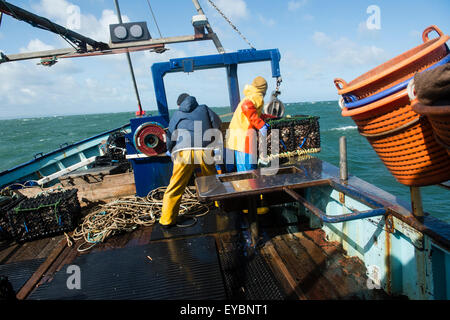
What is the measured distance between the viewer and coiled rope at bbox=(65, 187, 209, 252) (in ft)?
12.6

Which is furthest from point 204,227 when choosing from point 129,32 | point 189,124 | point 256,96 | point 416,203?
point 129,32

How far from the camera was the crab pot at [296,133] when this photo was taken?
148 inches

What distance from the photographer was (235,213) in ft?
13.9

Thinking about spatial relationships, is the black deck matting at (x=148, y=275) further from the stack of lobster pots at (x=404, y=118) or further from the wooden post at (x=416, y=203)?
the stack of lobster pots at (x=404, y=118)

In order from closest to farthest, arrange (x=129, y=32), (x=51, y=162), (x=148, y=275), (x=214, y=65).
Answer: (x=148, y=275)
(x=214, y=65)
(x=129, y=32)
(x=51, y=162)

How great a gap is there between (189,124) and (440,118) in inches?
112

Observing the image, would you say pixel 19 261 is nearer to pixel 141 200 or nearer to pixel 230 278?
pixel 141 200

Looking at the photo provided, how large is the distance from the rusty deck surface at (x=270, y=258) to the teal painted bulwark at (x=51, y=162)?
3.24 metres

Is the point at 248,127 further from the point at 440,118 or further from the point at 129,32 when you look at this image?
the point at 129,32

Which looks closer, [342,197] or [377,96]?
[377,96]

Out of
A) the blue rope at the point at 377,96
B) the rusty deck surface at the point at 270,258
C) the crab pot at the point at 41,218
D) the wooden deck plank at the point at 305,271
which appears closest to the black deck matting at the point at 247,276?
the rusty deck surface at the point at 270,258

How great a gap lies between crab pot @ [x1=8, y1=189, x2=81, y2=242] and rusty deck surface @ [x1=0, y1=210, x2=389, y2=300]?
0.44 feet

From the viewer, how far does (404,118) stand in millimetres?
1448
